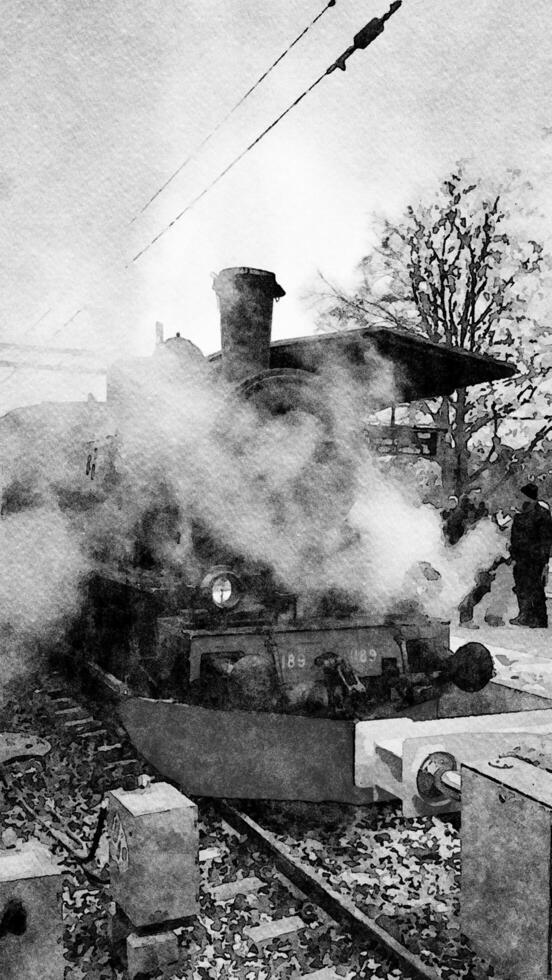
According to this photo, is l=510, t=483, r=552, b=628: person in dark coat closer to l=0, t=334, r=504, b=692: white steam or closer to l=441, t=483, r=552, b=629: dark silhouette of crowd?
l=441, t=483, r=552, b=629: dark silhouette of crowd

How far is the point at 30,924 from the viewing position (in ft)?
9.25

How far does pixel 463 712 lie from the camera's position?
630 centimetres

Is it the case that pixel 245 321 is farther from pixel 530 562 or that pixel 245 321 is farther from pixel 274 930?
pixel 530 562

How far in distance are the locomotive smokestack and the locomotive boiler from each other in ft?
0.04

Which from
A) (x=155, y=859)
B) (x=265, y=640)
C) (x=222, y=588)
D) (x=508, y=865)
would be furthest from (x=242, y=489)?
(x=508, y=865)

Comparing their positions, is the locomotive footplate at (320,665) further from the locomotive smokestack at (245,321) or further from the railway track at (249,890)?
the locomotive smokestack at (245,321)

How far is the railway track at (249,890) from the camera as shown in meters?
3.46

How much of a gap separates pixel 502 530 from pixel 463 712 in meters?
8.66

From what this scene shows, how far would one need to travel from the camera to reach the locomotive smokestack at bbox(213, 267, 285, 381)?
6.11m

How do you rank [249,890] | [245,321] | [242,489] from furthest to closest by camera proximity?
[245,321] < [242,489] < [249,890]

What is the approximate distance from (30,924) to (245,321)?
444cm

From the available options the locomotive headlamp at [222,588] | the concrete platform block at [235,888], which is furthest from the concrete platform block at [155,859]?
the locomotive headlamp at [222,588]

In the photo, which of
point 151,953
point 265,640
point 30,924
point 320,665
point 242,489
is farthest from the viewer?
point 242,489

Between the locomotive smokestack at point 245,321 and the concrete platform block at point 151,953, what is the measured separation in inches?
154
